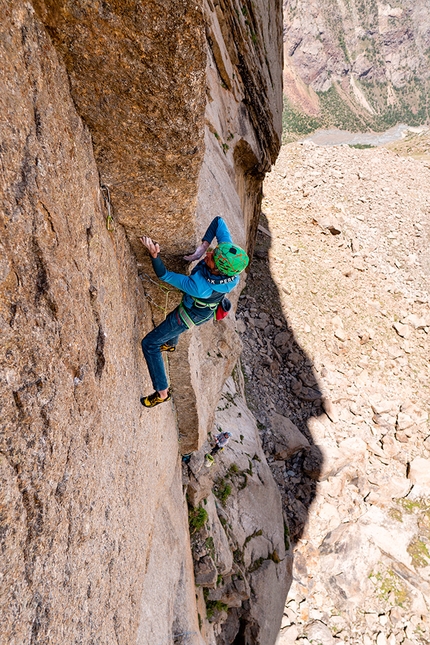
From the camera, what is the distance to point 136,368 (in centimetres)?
486

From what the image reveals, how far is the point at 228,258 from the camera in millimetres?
4070

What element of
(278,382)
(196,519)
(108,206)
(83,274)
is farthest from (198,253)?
(278,382)

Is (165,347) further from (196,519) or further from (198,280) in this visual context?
(196,519)

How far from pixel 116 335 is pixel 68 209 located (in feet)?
5.11

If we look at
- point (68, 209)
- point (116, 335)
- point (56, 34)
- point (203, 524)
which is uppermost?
point (56, 34)

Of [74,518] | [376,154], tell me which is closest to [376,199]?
[376,154]

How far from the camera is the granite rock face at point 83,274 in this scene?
2.17 metres

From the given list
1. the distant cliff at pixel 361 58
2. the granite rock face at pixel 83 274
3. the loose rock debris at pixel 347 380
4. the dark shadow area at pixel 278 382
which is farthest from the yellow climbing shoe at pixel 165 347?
the distant cliff at pixel 361 58

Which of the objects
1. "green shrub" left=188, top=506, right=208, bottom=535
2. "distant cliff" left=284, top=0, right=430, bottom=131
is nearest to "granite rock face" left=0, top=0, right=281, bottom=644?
"green shrub" left=188, top=506, right=208, bottom=535

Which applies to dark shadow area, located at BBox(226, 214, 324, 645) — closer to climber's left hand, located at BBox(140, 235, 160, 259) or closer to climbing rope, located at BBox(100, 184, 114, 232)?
climber's left hand, located at BBox(140, 235, 160, 259)

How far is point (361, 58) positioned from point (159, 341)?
161m

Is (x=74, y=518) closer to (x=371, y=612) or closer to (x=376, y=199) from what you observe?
(x=371, y=612)

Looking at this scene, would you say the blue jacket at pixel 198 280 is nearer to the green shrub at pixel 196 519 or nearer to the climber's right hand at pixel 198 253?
the climber's right hand at pixel 198 253

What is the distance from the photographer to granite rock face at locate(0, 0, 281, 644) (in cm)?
217
